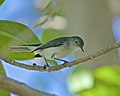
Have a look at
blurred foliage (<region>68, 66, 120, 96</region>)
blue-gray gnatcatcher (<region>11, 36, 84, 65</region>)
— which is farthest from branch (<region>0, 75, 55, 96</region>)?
blurred foliage (<region>68, 66, 120, 96</region>)

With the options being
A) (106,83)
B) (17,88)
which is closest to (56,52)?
(17,88)

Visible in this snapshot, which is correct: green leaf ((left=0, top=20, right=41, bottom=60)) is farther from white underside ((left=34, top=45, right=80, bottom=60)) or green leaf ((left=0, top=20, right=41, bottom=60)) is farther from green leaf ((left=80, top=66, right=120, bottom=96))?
green leaf ((left=80, top=66, right=120, bottom=96))

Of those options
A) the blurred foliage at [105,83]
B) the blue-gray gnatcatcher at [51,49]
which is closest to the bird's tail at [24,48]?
the blue-gray gnatcatcher at [51,49]

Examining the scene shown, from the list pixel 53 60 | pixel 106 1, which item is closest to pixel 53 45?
pixel 53 60

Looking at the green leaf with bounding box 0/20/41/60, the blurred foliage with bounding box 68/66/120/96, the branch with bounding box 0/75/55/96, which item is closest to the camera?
the branch with bounding box 0/75/55/96

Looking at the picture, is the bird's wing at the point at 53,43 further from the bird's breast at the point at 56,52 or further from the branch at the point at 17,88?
the branch at the point at 17,88

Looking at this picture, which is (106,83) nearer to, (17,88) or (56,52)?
(56,52)

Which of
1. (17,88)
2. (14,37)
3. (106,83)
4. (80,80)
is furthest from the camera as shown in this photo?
(80,80)
